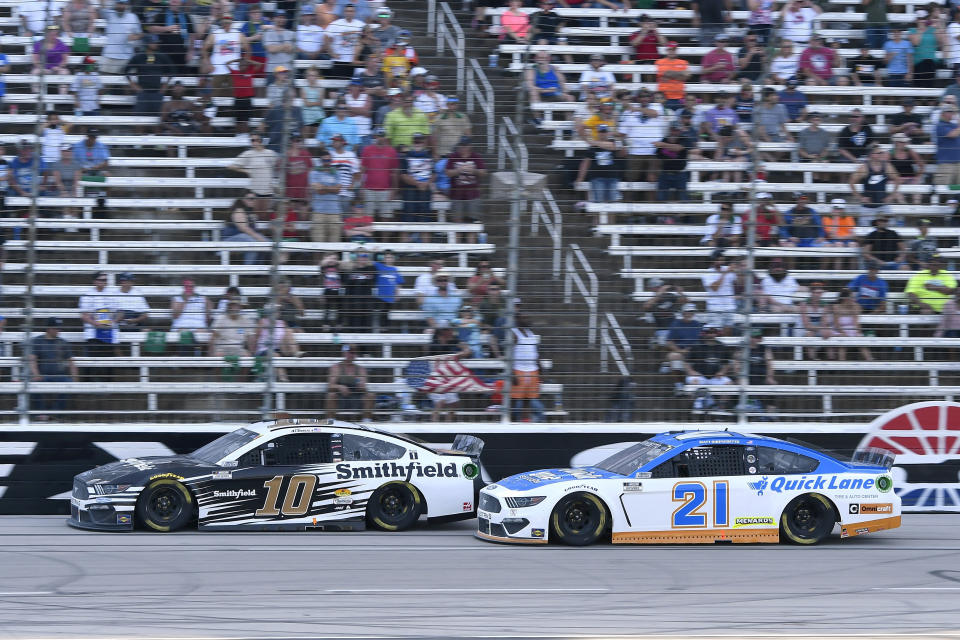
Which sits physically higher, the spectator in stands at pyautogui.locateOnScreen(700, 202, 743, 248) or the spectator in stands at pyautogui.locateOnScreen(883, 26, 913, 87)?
the spectator in stands at pyautogui.locateOnScreen(883, 26, 913, 87)

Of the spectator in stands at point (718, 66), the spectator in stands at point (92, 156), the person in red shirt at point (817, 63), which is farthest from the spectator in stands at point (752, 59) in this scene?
the spectator in stands at point (92, 156)

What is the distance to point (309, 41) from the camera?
15.8 metres

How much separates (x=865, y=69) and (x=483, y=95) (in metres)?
5.45

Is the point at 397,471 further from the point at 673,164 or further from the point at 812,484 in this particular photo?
the point at 673,164

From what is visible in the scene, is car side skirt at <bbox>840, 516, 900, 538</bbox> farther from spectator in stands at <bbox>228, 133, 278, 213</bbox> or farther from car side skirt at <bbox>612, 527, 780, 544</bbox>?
spectator in stands at <bbox>228, 133, 278, 213</bbox>

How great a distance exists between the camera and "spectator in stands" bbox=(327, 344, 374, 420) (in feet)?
43.5

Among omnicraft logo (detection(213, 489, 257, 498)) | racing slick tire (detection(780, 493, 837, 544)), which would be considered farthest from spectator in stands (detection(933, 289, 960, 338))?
omnicraft logo (detection(213, 489, 257, 498))

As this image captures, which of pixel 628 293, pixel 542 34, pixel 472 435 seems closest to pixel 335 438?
pixel 472 435

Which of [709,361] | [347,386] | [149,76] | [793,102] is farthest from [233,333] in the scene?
[793,102]

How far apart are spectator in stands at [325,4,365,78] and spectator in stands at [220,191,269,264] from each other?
2460 mm

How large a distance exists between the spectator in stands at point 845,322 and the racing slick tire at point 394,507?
5.03 meters

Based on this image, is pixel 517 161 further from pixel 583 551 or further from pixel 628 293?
pixel 583 551

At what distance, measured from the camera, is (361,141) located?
47.3 ft

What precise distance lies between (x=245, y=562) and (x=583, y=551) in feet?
9.91
